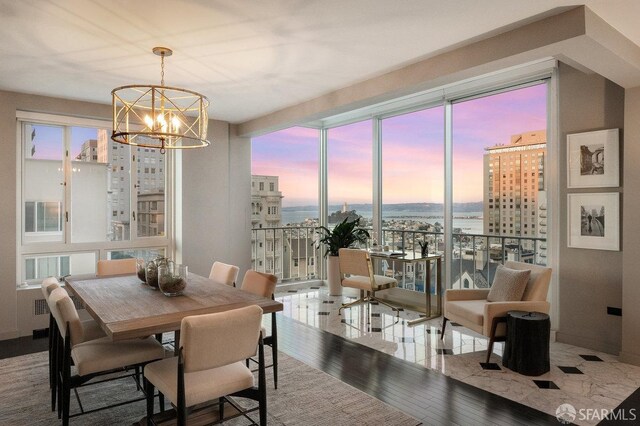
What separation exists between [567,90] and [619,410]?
9.76ft

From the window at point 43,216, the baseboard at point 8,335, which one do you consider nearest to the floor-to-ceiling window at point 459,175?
the window at point 43,216

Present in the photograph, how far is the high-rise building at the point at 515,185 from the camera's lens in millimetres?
4699

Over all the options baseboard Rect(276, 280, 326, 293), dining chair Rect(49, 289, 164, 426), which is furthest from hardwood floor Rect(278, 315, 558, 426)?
baseboard Rect(276, 280, 326, 293)

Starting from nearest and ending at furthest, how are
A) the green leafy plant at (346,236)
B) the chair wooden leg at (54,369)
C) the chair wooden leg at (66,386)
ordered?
the chair wooden leg at (66,386) → the chair wooden leg at (54,369) → the green leafy plant at (346,236)

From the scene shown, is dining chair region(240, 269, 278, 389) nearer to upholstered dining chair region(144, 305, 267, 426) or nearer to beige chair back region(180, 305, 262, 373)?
upholstered dining chair region(144, 305, 267, 426)

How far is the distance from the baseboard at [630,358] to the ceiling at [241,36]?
2685 millimetres

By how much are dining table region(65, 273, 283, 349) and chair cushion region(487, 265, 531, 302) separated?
238 centimetres

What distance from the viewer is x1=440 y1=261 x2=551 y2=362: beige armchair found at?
12.1ft

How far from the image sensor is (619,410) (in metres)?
2.88

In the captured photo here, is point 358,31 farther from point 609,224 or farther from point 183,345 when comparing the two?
point 609,224

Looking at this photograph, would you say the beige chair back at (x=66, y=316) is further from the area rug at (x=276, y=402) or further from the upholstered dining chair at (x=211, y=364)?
the area rug at (x=276, y=402)

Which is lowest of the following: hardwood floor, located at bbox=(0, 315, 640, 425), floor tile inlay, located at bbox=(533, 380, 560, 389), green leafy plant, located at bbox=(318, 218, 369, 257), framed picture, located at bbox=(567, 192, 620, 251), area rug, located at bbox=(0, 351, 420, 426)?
area rug, located at bbox=(0, 351, 420, 426)

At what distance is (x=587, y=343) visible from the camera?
4102 millimetres

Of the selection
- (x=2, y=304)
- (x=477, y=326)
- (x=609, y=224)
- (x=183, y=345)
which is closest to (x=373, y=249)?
(x=477, y=326)
